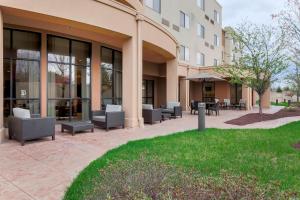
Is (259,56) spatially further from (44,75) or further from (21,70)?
(21,70)

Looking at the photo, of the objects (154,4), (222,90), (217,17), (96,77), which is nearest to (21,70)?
(96,77)

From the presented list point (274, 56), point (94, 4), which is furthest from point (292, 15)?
point (274, 56)

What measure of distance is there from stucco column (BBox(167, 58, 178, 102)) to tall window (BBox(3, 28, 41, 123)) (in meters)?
8.30

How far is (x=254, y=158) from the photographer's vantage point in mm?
5926

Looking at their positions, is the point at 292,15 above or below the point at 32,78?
above

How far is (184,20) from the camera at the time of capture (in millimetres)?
23578

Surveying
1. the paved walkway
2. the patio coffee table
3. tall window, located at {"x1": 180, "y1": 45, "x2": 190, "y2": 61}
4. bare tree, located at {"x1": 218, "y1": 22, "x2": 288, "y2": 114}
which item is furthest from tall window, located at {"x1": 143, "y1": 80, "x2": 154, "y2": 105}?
the paved walkway

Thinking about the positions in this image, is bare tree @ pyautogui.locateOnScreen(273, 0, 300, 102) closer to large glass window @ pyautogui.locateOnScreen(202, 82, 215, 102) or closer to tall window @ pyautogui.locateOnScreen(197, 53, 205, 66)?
large glass window @ pyautogui.locateOnScreen(202, 82, 215, 102)

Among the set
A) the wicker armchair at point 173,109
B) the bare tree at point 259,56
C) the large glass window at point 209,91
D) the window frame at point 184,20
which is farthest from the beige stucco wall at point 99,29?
the large glass window at point 209,91

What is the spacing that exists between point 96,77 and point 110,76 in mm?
1134

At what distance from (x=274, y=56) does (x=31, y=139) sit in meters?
14.5

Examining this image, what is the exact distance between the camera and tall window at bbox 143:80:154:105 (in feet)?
68.1

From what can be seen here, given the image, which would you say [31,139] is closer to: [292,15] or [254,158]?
[254,158]

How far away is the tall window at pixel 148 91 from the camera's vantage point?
20.8m
